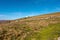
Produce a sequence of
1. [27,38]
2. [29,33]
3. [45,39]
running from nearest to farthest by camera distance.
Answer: [45,39]
[27,38]
[29,33]

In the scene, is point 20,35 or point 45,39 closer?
point 45,39

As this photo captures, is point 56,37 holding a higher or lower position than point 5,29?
lower

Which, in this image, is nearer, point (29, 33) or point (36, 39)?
point (36, 39)

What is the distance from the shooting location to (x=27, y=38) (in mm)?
15109

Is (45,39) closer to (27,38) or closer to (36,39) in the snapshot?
(36,39)

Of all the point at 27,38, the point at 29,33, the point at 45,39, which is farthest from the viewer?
the point at 29,33

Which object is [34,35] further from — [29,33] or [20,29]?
[20,29]

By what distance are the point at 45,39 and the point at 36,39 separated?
1.13 meters

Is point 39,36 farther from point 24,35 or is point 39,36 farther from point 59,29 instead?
point 59,29

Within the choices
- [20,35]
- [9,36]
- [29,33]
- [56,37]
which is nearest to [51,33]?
[56,37]

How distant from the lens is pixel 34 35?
1582 cm

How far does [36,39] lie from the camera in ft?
48.2

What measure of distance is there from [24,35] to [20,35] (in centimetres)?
55

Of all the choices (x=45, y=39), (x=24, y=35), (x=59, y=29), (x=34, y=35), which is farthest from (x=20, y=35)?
(x=59, y=29)
